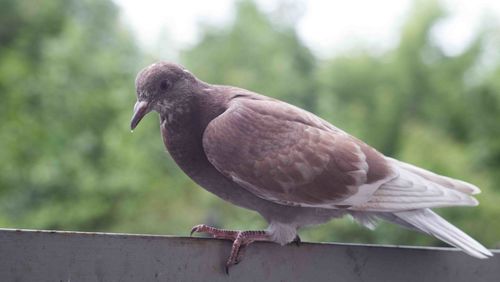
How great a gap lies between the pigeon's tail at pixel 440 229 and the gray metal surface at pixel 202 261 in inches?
2.6

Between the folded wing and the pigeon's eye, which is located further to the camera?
the pigeon's eye

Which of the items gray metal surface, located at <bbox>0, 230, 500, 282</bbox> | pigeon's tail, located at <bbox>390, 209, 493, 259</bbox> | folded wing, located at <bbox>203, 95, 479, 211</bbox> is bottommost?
gray metal surface, located at <bbox>0, 230, 500, 282</bbox>

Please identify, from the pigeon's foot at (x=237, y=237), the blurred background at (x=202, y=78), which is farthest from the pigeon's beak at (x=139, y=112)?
the blurred background at (x=202, y=78)

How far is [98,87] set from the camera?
41.3ft

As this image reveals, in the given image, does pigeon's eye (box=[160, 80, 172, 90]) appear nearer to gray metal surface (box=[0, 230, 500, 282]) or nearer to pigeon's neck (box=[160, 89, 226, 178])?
pigeon's neck (box=[160, 89, 226, 178])

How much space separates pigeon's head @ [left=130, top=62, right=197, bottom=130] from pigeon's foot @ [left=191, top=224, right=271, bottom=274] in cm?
55

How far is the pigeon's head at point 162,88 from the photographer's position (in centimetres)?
308

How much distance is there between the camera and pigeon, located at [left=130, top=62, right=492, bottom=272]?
2.96 m

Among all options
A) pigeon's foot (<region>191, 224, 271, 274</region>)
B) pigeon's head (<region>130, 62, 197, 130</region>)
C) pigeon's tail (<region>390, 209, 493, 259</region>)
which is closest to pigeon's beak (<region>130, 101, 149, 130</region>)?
pigeon's head (<region>130, 62, 197, 130</region>)

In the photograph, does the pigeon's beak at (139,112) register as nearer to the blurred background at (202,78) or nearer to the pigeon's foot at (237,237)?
the pigeon's foot at (237,237)

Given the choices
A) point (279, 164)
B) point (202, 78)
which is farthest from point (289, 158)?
point (202, 78)

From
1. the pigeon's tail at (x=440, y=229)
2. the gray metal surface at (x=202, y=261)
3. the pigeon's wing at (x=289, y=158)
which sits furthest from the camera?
the pigeon's wing at (x=289, y=158)

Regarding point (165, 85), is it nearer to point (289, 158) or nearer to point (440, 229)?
point (289, 158)

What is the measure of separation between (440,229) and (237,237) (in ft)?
2.88
